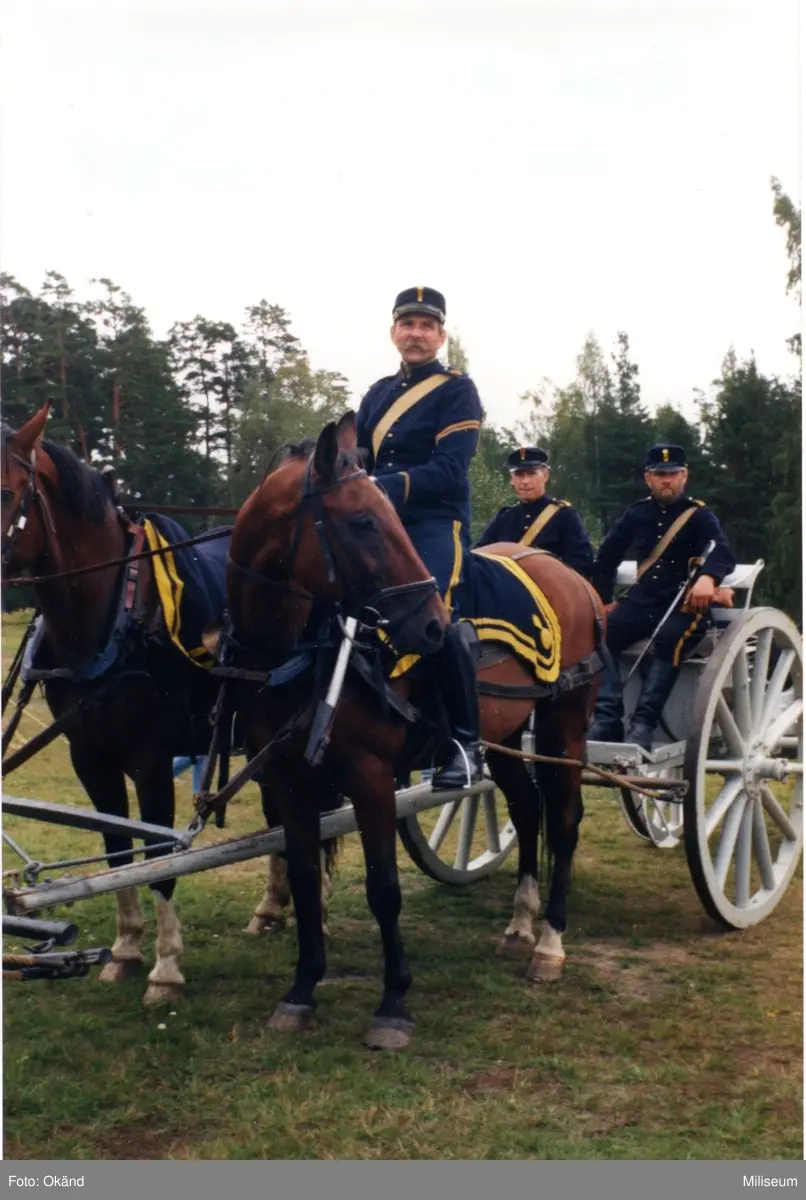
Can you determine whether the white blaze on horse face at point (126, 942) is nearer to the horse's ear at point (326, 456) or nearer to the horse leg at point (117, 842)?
the horse leg at point (117, 842)

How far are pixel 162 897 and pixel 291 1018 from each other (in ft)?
2.57

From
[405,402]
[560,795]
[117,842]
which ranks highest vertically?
[405,402]

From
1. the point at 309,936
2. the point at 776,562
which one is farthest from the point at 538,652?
the point at 309,936

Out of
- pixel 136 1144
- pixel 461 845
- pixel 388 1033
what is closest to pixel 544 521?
pixel 461 845

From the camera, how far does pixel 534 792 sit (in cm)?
608

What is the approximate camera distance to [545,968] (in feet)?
17.4

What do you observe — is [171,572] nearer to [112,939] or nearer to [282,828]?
[282,828]

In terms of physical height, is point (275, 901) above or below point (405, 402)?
below

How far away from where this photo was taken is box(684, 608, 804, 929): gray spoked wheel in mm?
5527

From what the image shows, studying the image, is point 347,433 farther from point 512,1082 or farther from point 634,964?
point 634,964

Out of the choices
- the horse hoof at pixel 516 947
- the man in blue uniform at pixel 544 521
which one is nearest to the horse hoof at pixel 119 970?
the horse hoof at pixel 516 947

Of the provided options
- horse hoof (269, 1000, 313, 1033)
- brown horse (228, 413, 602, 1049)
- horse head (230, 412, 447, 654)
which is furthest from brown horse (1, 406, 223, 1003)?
horse head (230, 412, 447, 654)

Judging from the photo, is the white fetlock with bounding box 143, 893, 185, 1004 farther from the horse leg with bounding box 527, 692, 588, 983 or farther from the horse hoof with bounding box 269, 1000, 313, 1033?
the horse leg with bounding box 527, 692, 588, 983
